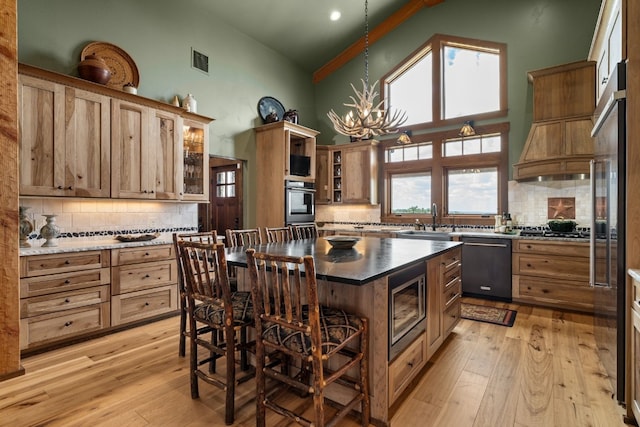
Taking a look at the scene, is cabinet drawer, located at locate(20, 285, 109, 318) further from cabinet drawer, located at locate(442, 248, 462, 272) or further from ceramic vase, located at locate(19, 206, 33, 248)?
cabinet drawer, located at locate(442, 248, 462, 272)

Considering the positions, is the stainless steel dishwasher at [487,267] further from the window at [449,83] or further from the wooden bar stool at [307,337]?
the wooden bar stool at [307,337]

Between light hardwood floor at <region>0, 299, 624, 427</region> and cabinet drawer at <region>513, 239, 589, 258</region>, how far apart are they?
0.99m

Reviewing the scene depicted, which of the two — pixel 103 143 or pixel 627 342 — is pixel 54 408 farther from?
pixel 627 342

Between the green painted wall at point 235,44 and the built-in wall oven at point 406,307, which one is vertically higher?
the green painted wall at point 235,44

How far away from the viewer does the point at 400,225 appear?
558 cm

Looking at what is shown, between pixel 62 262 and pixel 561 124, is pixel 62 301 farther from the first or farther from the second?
pixel 561 124

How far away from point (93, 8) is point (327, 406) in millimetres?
4369

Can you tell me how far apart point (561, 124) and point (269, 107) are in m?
4.13

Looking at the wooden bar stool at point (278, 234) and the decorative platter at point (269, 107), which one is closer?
the wooden bar stool at point (278, 234)

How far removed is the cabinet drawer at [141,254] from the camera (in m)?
3.16

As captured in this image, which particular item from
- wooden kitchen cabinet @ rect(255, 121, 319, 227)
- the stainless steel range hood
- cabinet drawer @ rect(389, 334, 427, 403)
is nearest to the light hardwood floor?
cabinet drawer @ rect(389, 334, 427, 403)

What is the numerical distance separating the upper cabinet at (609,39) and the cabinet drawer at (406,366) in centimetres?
215

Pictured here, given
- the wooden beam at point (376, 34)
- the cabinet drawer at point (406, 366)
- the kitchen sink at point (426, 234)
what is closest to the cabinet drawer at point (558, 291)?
the kitchen sink at point (426, 234)

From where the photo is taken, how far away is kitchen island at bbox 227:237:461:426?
5.82 ft
